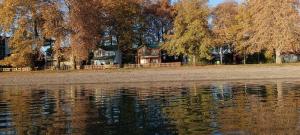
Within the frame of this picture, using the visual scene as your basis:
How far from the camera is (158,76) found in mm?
81625

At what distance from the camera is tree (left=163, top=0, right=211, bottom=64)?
4382 inches

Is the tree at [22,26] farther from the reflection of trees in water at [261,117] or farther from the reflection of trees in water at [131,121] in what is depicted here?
the reflection of trees in water at [261,117]

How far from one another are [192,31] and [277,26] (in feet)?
58.5

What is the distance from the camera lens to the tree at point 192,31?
11131 centimetres

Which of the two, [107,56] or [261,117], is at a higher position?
[107,56]

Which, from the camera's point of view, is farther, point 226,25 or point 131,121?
point 226,25

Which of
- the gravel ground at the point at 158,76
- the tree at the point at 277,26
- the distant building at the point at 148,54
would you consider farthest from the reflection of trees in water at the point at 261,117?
the distant building at the point at 148,54

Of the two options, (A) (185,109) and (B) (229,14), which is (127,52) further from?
(A) (185,109)

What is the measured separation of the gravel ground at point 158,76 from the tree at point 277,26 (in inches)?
591

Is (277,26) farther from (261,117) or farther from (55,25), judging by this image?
(261,117)

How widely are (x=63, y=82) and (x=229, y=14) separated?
4857 centimetres

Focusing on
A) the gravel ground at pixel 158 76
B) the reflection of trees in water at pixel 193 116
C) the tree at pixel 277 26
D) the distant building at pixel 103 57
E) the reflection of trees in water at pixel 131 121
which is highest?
the tree at pixel 277 26

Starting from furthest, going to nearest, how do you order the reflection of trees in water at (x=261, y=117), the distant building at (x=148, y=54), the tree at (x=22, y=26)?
the distant building at (x=148, y=54)
the tree at (x=22, y=26)
the reflection of trees in water at (x=261, y=117)

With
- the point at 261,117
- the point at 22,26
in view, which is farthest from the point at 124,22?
the point at 261,117
